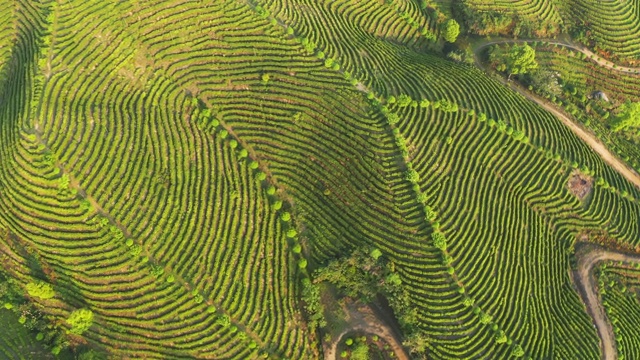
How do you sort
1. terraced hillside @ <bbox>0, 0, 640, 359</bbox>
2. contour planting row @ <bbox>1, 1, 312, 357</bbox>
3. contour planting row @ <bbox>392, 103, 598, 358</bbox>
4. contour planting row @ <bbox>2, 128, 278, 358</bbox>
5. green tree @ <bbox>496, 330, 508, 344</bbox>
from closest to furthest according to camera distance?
contour planting row @ <bbox>2, 128, 278, 358</bbox> → terraced hillside @ <bbox>0, 0, 640, 359</bbox> → contour planting row @ <bbox>1, 1, 312, 357</bbox> → green tree @ <bbox>496, 330, 508, 344</bbox> → contour planting row @ <bbox>392, 103, 598, 358</bbox>

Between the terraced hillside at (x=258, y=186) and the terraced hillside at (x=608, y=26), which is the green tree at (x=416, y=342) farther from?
the terraced hillside at (x=608, y=26)

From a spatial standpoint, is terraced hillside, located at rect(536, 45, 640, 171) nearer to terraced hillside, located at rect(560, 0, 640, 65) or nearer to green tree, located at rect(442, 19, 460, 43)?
terraced hillside, located at rect(560, 0, 640, 65)

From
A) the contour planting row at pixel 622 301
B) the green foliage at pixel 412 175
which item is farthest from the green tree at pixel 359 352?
the contour planting row at pixel 622 301

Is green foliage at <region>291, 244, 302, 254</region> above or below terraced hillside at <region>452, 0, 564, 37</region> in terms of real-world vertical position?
below

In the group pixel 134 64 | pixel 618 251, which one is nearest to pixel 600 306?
pixel 618 251

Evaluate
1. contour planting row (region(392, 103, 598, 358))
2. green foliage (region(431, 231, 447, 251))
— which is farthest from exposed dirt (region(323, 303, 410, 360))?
green foliage (region(431, 231, 447, 251))

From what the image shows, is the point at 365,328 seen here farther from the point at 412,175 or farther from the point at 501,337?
the point at 412,175

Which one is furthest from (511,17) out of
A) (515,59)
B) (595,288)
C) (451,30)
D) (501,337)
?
(501,337)
